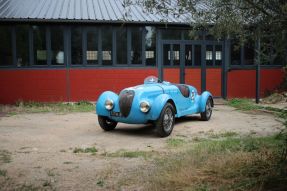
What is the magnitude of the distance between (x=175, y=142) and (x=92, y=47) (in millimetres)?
9702

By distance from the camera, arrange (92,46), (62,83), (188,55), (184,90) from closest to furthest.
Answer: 1. (184,90)
2. (62,83)
3. (92,46)
4. (188,55)

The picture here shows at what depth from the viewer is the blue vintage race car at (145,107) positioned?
Answer: 375 inches

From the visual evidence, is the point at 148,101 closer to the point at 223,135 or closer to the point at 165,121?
the point at 165,121

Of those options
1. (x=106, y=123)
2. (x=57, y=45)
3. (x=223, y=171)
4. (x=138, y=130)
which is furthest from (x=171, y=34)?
(x=223, y=171)

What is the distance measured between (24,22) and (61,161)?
11146 millimetres

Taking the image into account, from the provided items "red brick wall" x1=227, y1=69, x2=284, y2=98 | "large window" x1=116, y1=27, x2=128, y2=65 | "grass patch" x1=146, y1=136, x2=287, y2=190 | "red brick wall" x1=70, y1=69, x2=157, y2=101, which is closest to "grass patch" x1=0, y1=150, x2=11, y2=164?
"grass patch" x1=146, y1=136, x2=287, y2=190

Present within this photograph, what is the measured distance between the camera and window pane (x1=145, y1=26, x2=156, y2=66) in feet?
58.9

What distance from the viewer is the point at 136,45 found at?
1784 centimetres

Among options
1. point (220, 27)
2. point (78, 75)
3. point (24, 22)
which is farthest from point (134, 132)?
point (24, 22)

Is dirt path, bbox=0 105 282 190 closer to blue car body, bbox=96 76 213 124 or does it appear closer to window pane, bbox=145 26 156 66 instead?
blue car body, bbox=96 76 213 124

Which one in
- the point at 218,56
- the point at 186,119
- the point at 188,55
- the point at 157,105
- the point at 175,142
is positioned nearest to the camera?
the point at 175,142

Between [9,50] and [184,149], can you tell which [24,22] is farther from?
[184,149]

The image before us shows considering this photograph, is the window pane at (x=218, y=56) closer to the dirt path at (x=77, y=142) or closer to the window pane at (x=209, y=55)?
the window pane at (x=209, y=55)

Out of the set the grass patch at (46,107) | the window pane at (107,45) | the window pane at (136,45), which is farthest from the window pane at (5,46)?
the window pane at (136,45)
